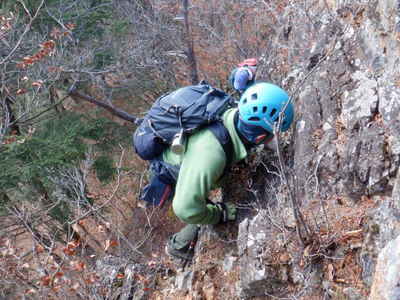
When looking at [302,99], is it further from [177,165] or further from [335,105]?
A: [177,165]

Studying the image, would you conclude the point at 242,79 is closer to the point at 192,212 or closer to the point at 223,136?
the point at 223,136

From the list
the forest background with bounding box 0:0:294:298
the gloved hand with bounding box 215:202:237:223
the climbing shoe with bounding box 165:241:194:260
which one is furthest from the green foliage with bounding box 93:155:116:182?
the gloved hand with bounding box 215:202:237:223

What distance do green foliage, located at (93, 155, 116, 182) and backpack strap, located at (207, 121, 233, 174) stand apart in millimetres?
6082

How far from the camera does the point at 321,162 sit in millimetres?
3975

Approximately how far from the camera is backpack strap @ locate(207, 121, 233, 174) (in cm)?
375

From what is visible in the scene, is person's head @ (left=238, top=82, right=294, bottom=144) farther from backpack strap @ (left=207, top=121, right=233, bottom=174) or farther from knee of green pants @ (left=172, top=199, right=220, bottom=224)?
knee of green pants @ (left=172, top=199, right=220, bottom=224)

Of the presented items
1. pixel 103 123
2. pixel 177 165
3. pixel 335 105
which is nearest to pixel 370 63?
pixel 335 105

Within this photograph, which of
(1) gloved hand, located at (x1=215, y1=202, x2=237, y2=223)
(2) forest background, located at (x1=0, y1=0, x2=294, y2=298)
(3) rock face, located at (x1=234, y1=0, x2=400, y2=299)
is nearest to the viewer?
(3) rock face, located at (x1=234, y1=0, x2=400, y2=299)

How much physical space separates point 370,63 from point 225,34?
7.25 metres

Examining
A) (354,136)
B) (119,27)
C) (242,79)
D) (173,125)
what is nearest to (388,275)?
(354,136)

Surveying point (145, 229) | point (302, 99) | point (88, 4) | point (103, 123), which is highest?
point (302, 99)

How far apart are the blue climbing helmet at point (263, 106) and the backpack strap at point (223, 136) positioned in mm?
208

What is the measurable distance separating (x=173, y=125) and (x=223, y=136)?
51 cm

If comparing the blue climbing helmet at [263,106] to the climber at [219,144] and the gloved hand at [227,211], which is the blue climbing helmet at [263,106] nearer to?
the climber at [219,144]
